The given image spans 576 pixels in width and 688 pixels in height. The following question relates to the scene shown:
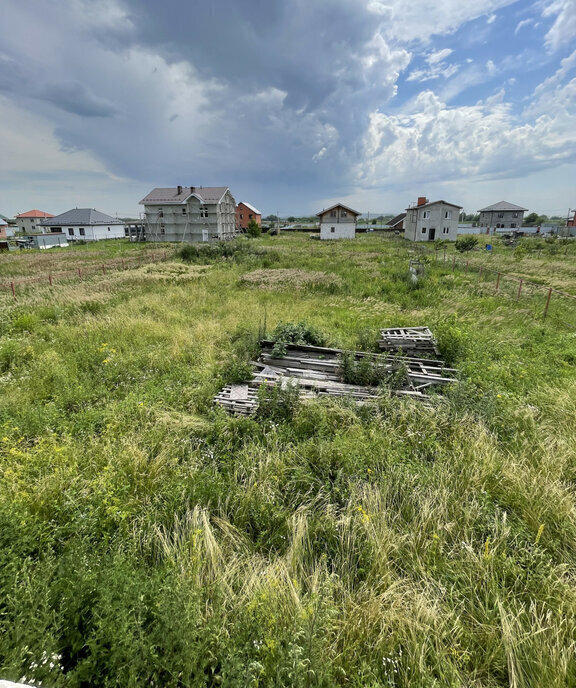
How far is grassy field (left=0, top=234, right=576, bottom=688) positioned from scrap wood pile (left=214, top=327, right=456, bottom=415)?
1.56 feet

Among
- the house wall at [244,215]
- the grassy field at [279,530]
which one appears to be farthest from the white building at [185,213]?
the grassy field at [279,530]

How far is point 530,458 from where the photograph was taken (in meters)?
4.18

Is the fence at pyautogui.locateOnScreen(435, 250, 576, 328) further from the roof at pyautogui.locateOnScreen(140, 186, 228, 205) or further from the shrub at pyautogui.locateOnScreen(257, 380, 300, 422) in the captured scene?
the roof at pyautogui.locateOnScreen(140, 186, 228, 205)

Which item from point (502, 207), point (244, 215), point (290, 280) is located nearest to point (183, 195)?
point (244, 215)

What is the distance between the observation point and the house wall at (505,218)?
65625 mm

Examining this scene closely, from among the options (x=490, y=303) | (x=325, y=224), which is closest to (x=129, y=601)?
(x=490, y=303)

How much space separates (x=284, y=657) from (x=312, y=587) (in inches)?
23.1

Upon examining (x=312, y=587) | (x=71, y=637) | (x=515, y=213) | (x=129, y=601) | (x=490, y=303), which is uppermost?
(x=515, y=213)

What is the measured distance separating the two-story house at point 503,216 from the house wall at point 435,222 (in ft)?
98.2

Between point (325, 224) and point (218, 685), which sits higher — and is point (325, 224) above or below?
above

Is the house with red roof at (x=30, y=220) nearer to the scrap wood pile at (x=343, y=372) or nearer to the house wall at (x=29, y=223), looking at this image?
the house wall at (x=29, y=223)

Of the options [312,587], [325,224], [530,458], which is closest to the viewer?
[312,587]

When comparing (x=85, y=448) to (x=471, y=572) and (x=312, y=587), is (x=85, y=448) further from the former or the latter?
(x=471, y=572)

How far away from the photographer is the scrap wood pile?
571cm
